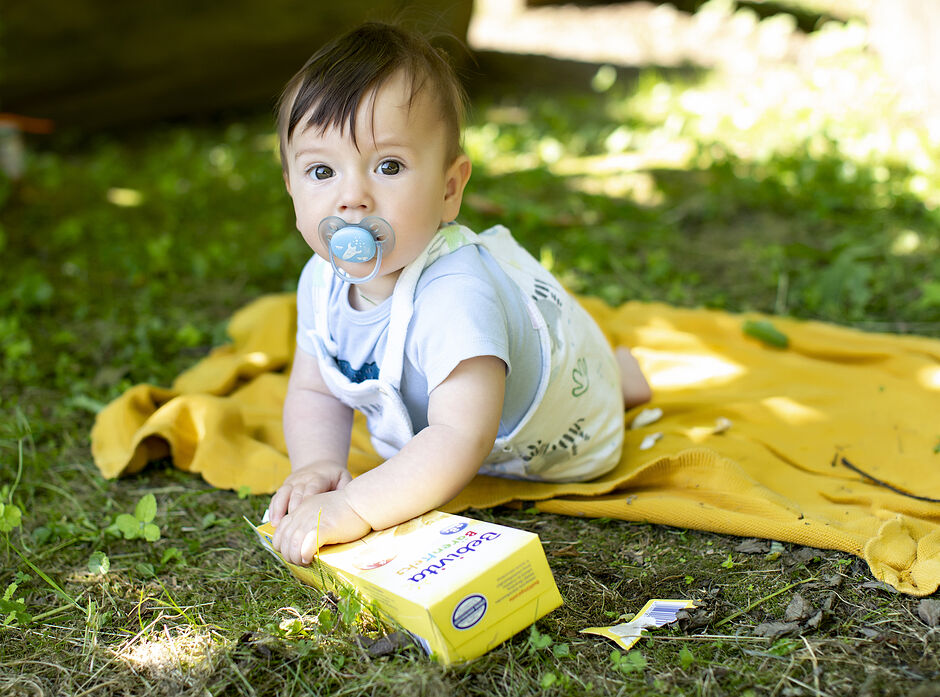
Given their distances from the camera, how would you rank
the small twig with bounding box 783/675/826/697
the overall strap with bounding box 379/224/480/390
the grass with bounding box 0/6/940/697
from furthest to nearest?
1. the overall strap with bounding box 379/224/480/390
2. the grass with bounding box 0/6/940/697
3. the small twig with bounding box 783/675/826/697

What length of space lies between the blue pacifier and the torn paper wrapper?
80 centimetres

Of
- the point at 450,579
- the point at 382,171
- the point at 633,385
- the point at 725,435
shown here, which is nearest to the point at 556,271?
the point at 633,385

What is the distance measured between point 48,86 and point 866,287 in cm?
508

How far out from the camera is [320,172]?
175 centimetres

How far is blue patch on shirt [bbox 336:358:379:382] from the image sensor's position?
1.96 meters

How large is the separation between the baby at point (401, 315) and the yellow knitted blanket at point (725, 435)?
270 mm

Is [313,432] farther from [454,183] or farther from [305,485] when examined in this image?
[454,183]

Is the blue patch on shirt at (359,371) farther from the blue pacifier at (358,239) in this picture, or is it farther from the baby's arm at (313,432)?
the blue pacifier at (358,239)

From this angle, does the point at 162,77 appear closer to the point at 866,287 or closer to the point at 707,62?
the point at 707,62

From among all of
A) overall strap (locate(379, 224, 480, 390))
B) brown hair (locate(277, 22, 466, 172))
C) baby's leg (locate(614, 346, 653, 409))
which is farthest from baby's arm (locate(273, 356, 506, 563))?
baby's leg (locate(614, 346, 653, 409))

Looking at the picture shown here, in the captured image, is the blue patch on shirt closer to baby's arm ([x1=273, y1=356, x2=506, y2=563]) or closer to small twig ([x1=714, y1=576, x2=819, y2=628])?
baby's arm ([x1=273, y1=356, x2=506, y2=563])

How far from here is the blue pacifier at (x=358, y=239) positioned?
5.55 feet

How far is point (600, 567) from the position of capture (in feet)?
6.11

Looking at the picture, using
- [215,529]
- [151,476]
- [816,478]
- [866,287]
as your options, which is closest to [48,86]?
[151,476]
